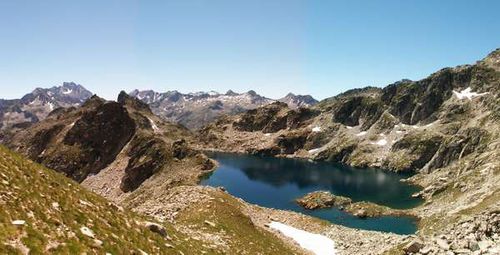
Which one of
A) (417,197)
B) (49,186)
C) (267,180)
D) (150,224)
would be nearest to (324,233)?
(150,224)

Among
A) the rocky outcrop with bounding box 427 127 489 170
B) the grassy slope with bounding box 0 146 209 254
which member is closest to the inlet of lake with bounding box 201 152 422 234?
the rocky outcrop with bounding box 427 127 489 170

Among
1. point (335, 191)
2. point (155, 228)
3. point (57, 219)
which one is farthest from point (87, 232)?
point (335, 191)

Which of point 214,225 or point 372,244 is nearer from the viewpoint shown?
point 214,225

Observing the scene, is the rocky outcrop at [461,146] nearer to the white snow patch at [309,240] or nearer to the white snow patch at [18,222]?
the white snow patch at [309,240]

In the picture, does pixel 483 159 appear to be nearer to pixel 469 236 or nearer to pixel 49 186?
pixel 469 236

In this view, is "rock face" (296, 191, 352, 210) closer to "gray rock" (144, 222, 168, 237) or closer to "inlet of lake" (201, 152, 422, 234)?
"inlet of lake" (201, 152, 422, 234)
